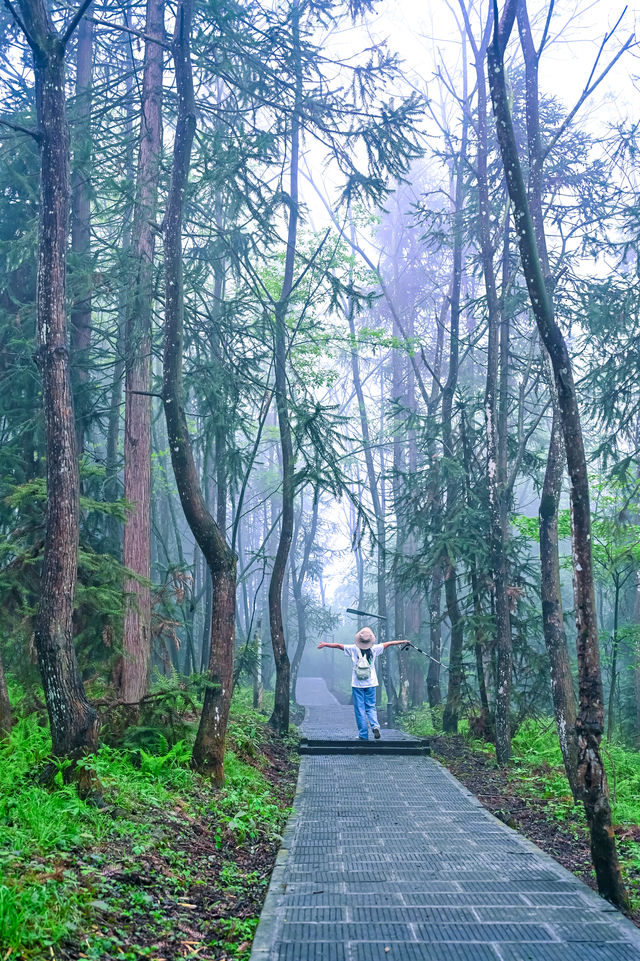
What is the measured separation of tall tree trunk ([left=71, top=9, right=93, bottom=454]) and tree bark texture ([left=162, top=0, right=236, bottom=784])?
1.96m

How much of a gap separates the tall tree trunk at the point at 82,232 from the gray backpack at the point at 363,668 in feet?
19.1

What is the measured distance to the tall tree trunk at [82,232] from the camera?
1167 centimetres

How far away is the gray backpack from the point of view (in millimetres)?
13367

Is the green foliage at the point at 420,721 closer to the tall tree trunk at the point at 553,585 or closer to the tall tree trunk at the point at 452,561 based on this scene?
the tall tree trunk at the point at 452,561

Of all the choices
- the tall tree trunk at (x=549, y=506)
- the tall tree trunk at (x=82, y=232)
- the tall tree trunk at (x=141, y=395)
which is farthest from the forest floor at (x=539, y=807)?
the tall tree trunk at (x=82, y=232)

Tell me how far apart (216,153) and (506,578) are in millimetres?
8094

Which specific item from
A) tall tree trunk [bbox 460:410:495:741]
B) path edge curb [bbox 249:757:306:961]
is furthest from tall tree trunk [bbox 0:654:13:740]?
tall tree trunk [bbox 460:410:495:741]

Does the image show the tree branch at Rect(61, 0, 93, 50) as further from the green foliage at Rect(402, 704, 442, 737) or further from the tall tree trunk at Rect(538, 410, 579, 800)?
the green foliage at Rect(402, 704, 442, 737)

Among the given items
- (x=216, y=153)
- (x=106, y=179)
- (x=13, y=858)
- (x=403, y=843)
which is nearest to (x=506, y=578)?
(x=403, y=843)

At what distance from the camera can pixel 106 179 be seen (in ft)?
38.3

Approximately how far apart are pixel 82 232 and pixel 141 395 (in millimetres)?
3791

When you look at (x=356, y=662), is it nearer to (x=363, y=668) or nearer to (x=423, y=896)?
(x=363, y=668)

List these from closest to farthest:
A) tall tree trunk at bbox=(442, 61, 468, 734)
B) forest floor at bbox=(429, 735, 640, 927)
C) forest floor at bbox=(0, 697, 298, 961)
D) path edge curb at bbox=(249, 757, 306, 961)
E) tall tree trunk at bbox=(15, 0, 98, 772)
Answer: forest floor at bbox=(0, 697, 298, 961), path edge curb at bbox=(249, 757, 306, 961), tall tree trunk at bbox=(15, 0, 98, 772), forest floor at bbox=(429, 735, 640, 927), tall tree trunk at bbox=(442, 61, 468, 734)

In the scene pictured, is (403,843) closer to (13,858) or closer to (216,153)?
(13,858)
